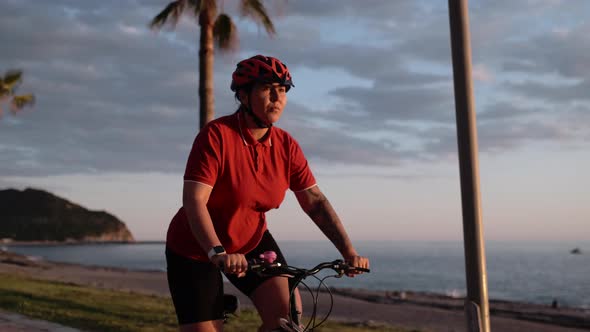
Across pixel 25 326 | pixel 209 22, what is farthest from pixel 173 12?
pixel 25 326

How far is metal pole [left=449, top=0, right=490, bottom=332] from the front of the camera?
18.8 ft

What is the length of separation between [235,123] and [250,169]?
262mm

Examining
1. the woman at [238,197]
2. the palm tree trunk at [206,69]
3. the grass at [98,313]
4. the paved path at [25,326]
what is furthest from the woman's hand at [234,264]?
the palm tree trunk at [206,69]

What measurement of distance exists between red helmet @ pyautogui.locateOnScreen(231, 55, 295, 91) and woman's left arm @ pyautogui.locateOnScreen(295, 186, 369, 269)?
0.64m

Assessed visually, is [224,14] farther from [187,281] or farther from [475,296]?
[187,281]

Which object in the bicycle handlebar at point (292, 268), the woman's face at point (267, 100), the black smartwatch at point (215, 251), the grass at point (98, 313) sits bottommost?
the grass at point (98, 313)

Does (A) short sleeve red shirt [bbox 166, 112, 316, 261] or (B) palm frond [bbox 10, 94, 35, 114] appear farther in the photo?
(B) palm frond [bbox 10, 94, 35, 114]

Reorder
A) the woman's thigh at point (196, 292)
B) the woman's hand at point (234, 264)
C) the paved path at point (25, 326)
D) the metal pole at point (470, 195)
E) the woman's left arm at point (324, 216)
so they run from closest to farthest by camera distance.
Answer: the woman's hand at point (234, 264), the woman's thigh at point (196, 292), the woman's left arm at point (324, 216), the metal pole at point (470, 195), the paved path at point (25, 326)

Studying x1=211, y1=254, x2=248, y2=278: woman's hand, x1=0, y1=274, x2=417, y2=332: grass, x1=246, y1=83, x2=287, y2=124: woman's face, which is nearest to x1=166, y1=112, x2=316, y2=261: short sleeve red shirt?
x1=246, y1=83, x2=287, y2=124: woman's face

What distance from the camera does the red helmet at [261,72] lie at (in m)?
3.38

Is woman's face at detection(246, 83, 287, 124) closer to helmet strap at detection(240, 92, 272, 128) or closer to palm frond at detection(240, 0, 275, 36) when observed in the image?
helmet strap at detection(240, 92, 272, 128)

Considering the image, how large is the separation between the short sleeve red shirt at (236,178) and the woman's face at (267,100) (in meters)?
0.13

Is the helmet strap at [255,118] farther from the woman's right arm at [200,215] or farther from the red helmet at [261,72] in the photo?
the woman's right arm at [200,215]

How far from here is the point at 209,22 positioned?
42.8 feet
